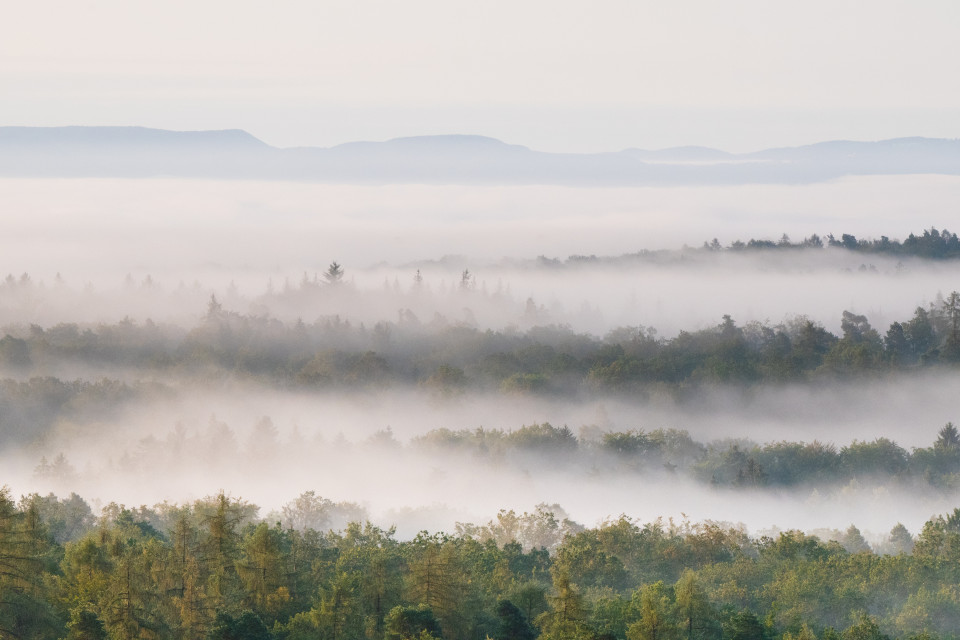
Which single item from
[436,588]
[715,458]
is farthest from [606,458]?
[436,588]

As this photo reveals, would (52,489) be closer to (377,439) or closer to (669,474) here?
(377,439)

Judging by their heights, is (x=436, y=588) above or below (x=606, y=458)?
above

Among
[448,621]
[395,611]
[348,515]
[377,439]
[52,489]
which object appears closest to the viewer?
[395,611]

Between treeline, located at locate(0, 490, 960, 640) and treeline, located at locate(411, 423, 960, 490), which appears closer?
treeline, located at locate(0, 490, 960, 640)

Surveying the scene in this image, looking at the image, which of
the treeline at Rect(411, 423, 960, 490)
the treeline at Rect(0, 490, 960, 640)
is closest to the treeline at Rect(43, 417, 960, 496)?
the treeline at Rect(411, 423, 960, 490)

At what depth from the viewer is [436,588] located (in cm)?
6100

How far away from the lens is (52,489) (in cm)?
15462

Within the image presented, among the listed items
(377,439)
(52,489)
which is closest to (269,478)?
(377,439)

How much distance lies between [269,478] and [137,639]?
433ft

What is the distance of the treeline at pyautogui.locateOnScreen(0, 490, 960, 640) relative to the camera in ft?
177

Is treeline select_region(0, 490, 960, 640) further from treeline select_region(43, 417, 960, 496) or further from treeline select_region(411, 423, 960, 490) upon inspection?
treeline select_region(411, 423, 960, 490)

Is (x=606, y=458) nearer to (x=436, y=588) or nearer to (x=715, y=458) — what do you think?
(x=715, y=458)

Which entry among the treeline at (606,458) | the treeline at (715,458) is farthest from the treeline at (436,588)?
the treeline at (715,458)

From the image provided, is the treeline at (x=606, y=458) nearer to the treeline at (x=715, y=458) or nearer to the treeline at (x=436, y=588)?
the treeline at (x=715, y=458)
